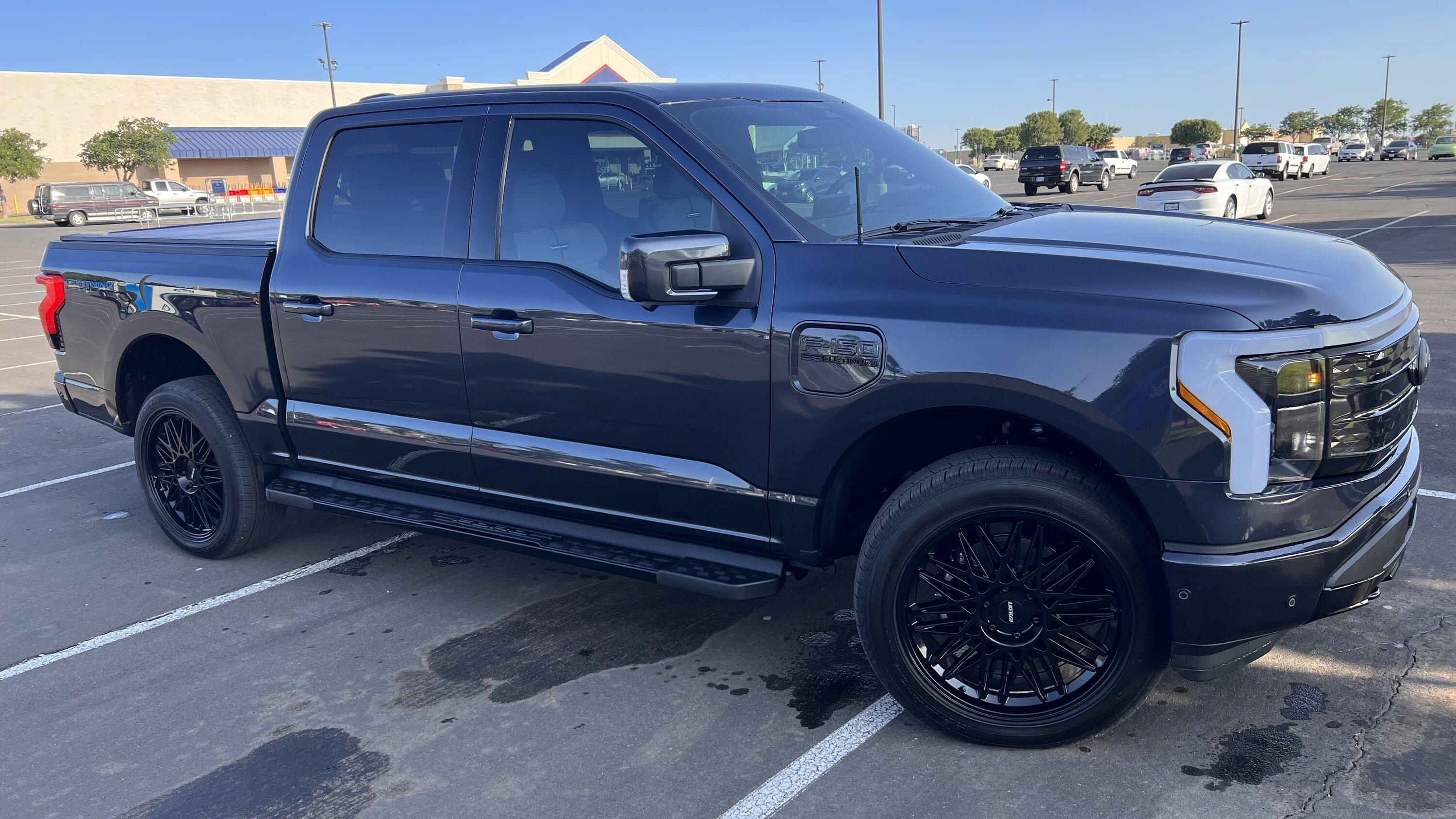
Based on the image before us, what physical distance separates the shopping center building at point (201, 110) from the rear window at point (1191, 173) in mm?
37060

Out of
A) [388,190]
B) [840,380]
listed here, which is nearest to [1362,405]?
[840,380]

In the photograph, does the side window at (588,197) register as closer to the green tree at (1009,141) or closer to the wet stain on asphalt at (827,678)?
the wet stain on asphalt at (827,678)

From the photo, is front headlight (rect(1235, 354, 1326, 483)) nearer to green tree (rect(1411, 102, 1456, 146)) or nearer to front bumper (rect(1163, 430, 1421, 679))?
front bumper (rect(1163, 430, 1421, 679))

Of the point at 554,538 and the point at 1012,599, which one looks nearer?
the point at 1012,599

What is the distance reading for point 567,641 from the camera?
407 centimetres

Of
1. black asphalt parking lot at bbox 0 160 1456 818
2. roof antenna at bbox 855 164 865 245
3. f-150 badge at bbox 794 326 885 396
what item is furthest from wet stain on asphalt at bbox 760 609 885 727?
roof antenna at bbox 855 164 865 245

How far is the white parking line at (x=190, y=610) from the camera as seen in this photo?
4152mm

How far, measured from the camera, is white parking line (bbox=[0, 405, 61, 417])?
864 cm

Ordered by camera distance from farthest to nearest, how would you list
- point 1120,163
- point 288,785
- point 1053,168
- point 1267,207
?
point 1120,163
point 1053,168
point 1267,207
point 288,785

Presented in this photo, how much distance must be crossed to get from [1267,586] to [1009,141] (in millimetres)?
130042

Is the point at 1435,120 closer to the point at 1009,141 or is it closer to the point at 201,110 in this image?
the point at 1009,141

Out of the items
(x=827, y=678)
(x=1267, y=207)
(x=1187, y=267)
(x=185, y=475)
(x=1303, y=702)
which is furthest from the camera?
(x=1267, y=207)

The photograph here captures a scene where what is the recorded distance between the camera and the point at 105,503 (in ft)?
20.2

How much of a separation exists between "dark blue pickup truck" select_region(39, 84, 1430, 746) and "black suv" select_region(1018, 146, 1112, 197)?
34882 millimetres
